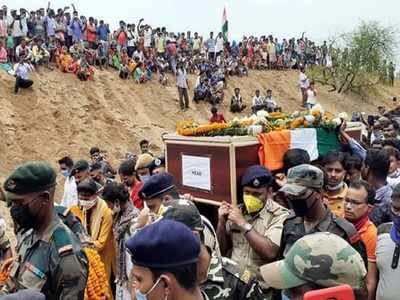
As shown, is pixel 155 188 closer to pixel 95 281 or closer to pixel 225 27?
pixel 95 281

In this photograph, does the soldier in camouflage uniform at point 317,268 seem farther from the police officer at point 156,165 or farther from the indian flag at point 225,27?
the indian flag at point 225,27

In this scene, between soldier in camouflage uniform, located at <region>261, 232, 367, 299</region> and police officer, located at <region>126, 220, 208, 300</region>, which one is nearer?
police officer, located at <region>126, 220, 208, 300</region>

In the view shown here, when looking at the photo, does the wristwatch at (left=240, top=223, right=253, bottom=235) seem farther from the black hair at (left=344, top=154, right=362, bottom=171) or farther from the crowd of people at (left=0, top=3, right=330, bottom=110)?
the crowd of people at (left=0, top=3, right=330, bottom=110)

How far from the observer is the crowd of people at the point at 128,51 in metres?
17.8

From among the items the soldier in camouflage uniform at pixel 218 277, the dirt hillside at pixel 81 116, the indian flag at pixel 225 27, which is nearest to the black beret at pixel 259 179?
the soldier in camouflage uniform at pixel 218 277

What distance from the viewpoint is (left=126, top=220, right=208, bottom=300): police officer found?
1.94 metres

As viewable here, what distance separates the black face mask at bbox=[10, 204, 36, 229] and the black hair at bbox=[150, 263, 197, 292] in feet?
4.01

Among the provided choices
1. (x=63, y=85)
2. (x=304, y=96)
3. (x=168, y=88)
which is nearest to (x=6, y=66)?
(x=63, y=85)

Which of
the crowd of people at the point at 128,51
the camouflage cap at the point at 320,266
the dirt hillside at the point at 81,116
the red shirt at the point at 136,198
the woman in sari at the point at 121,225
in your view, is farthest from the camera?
the crowd of people at the point at 128,51

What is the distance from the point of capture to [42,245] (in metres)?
2.94

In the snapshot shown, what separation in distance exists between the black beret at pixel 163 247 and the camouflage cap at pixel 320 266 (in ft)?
1.27

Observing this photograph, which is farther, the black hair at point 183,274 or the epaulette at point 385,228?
the epaulette at point 385,228

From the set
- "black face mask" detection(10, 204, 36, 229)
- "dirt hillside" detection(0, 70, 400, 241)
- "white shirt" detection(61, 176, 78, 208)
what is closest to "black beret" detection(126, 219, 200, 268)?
"black face mask" detection(10, 204, 36, 229)

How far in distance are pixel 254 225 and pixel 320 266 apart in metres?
1.87
